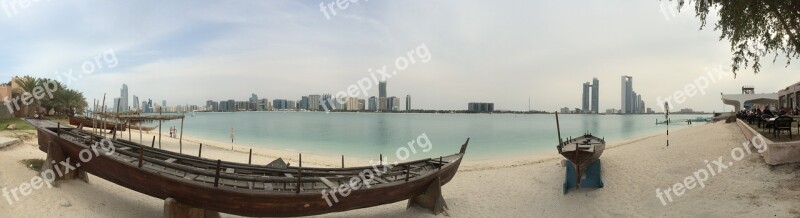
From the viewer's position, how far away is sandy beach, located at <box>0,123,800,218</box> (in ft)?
30.6

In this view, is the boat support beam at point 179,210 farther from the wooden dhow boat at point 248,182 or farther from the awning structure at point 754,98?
the awning structure at point 754,98

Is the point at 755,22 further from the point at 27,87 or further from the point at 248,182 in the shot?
the point at 27,87

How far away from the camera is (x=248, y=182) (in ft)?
29.8

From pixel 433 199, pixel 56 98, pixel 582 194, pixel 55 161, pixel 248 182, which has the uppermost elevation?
pixel 56 98

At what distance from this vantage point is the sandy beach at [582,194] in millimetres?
9336

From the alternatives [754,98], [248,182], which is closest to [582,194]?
[248,182]

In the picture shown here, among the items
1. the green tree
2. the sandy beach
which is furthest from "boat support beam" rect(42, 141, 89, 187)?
the green tree

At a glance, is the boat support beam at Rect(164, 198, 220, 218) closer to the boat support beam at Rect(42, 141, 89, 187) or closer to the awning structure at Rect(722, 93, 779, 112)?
the boat support beam at Rect(42, 141, 89, 187)

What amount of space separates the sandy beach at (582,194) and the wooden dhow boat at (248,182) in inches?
37.7

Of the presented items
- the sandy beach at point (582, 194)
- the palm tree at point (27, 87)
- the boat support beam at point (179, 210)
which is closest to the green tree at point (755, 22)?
the sandy beach at point (582, 194)

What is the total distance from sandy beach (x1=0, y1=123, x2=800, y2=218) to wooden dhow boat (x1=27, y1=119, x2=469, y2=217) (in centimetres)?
96

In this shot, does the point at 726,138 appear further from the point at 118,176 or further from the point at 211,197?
the point at 118,176

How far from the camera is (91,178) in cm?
1153

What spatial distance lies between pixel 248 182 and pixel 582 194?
37.1ft
